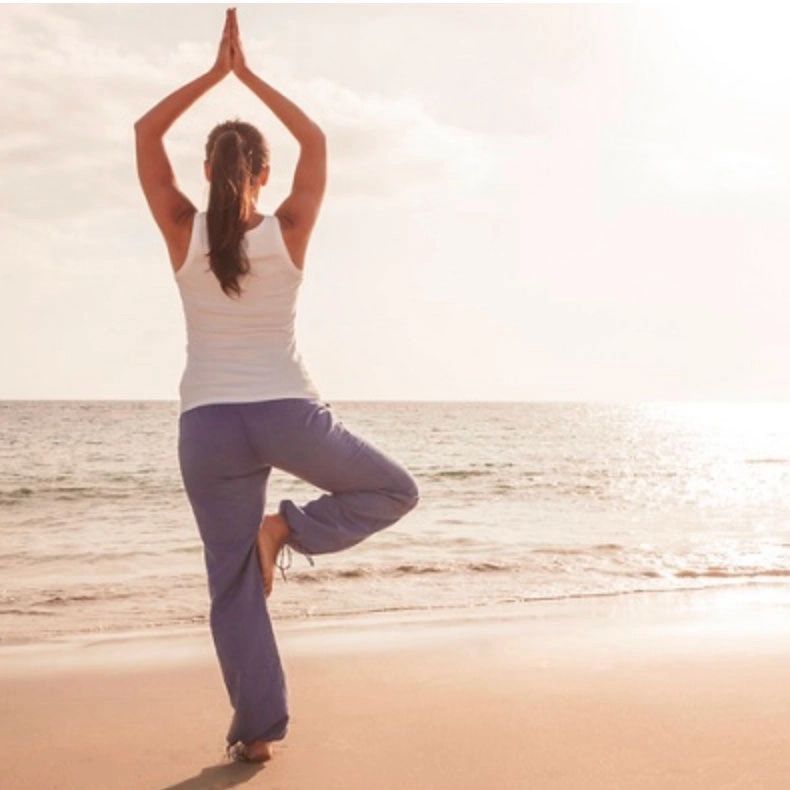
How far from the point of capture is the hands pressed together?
3.59m

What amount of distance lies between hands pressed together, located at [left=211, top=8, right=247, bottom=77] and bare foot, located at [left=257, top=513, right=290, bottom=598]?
1447mm

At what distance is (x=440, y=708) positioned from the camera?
184 inches


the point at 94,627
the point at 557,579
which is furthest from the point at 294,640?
the point at 557,579

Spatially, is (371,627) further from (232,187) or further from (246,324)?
Answer: (232,187)

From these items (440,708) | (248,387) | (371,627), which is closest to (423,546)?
(371,627)

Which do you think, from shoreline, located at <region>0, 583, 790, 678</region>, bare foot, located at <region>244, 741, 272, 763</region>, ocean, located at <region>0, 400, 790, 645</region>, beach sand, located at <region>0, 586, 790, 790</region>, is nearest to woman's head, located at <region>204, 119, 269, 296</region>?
bare foot, located at <region>244, 741, 272, 763</region>

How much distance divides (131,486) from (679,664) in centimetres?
2032

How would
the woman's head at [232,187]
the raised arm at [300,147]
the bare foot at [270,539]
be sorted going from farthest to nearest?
the bare foot at [270,539], the raised arm at [300,147], the woman's head at [232,187]

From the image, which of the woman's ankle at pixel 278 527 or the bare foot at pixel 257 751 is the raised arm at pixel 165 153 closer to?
the woman's ankle at pixel 278 527

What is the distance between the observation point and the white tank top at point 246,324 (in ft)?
11.4

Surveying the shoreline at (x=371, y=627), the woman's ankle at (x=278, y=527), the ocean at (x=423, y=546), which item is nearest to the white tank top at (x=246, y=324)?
the woman's ankle at (x=278, y=527)

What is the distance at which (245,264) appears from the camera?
3.43 metres

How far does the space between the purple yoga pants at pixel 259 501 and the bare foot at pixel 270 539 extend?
0.08 feet

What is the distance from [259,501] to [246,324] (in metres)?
0.59
